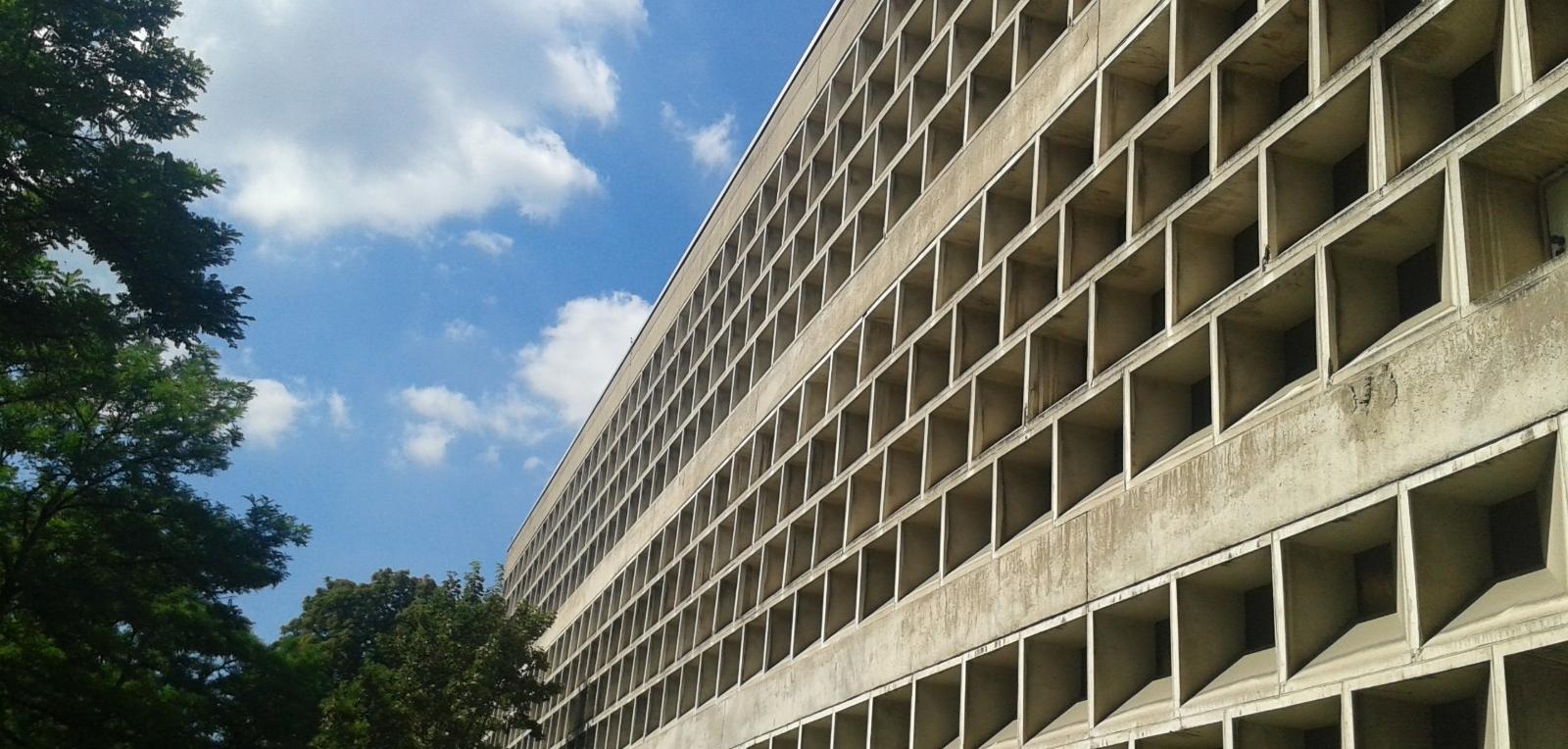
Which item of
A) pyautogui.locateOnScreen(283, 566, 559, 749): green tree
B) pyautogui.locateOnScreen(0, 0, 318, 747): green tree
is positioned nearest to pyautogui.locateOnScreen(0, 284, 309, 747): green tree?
pyautogui.locateOnScreen(0, 0, 318, 747): green tree

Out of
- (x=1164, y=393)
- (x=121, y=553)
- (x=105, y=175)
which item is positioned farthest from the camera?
(x=121, y=553)

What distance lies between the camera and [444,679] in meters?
35.4

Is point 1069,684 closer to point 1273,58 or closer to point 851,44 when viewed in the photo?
point 1273,58

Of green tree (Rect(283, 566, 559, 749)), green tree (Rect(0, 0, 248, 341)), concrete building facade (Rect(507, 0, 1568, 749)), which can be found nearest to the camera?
concrete building facade (Rect(507, 0, 1568, 749))

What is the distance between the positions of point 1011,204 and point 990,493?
4122mm

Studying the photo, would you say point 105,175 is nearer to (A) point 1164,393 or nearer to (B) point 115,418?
(B) point 115,418

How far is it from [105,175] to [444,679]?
2082 centimetres

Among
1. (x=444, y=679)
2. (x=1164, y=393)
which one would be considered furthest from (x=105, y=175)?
(x=444, y=679)

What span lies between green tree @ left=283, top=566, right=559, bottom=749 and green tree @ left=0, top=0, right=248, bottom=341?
1496cm

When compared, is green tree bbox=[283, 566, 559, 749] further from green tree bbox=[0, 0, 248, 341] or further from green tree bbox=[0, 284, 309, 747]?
green tree bbox=[0, 0, 248, 341]

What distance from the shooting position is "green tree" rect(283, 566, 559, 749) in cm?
3394

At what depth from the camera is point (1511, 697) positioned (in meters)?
8.30

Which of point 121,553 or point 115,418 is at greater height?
point 115,418

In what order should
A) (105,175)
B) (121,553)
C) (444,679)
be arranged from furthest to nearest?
1. (444,679)
2. (121,553)
3. (105,175)
